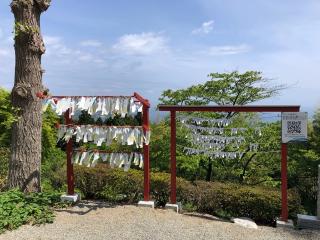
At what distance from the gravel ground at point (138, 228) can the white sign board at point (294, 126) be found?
1511mm

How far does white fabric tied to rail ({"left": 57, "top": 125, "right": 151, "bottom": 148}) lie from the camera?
6.63m

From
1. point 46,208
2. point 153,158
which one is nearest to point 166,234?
point 46,208

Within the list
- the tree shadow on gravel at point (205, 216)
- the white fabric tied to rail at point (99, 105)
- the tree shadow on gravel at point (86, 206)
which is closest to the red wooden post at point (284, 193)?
the tree shadow on gravel at point (205, 216)

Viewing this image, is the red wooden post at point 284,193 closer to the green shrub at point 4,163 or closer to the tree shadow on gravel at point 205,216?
the tree shadow on gravel at point 205,216

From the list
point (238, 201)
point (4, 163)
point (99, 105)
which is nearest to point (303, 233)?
point (238, 201)

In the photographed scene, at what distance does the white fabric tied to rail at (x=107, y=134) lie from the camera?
663 cm

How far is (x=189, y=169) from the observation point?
10891mm

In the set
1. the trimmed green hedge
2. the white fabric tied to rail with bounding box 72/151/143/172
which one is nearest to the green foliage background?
the trimmed green hedge

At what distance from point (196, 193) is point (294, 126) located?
7.34ft

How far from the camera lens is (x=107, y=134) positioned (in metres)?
6.72

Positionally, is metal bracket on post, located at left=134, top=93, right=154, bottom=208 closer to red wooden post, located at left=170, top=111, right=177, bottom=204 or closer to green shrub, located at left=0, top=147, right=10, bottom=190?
red wooden post, located at left=170, top=111, right=177, bottom=204

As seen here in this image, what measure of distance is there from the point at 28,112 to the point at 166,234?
338 centimetres

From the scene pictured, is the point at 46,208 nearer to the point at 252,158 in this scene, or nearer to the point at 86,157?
the point at 86,157

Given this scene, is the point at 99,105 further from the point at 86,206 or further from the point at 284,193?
the point at 284,193
